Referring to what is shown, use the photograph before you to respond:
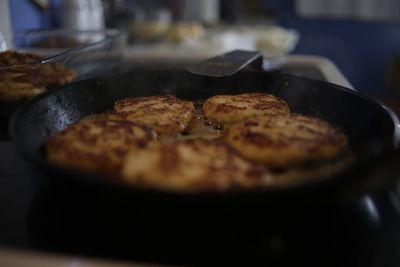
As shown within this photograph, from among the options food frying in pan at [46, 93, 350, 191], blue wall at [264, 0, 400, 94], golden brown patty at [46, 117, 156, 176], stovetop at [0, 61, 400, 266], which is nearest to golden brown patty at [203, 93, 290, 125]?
food frying in pan at [46, 93, 350, 191]

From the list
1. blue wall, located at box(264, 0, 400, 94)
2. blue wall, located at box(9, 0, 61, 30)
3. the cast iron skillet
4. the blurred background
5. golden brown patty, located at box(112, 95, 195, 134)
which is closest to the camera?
the cast iron skillet

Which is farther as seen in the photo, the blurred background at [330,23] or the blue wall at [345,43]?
the blue wall at [345,43]

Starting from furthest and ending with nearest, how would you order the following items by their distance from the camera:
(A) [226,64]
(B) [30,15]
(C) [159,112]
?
(B) [30,15]
(A) [226,64]
(C) [159,112]

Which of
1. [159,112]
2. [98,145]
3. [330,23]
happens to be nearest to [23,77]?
[159,112]

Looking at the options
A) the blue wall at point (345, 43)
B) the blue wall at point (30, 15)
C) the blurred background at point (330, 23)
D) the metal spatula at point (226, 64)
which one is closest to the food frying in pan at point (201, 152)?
the metal spatula at point (226, 64)

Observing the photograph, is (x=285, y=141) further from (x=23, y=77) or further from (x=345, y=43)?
(x=345, y=43)

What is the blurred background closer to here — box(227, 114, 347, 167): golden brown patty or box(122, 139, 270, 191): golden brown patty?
box(227, 114, 347, 167): golden brown patty

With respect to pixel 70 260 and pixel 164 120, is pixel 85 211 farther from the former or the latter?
pixel 164 120

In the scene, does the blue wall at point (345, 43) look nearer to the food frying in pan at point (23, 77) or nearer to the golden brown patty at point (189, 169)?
the food frying in pan at point (23, 77)
